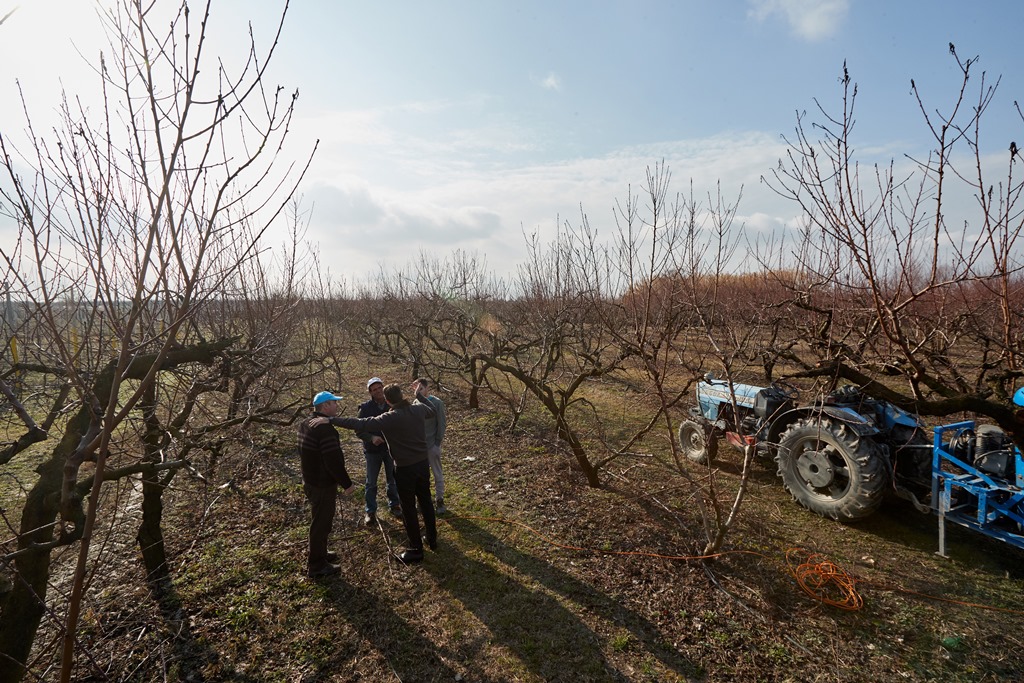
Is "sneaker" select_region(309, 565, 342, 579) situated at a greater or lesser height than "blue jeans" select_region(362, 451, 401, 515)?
lesser

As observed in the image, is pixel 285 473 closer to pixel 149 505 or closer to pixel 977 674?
pixel 149 505

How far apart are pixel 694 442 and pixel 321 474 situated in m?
5.02

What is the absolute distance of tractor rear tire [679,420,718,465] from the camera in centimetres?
646

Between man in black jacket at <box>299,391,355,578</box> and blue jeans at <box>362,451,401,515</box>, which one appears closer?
man in black jacket at <box>299,391,355,578</box>

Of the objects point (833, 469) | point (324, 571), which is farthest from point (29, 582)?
point (833, 469)

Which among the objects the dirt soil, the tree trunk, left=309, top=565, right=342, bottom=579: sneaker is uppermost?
the tree trunk

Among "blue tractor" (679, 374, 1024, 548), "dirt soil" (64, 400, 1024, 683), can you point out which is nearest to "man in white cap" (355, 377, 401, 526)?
"dirt soil" (64, 400, 1024, 683)

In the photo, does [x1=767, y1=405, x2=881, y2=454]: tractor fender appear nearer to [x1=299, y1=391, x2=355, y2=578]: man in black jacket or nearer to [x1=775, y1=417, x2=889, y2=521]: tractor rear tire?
[x1=775, y1=417, x2=889, y2=521]: tractor rear tire

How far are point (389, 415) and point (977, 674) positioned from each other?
4358mm

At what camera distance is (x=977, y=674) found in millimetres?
3014

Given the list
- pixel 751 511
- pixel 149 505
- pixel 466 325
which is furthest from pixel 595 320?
pixel 149 505

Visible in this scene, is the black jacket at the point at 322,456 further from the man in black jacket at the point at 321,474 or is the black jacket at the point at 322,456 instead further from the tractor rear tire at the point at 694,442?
the tractor rear tire at the point at 694,442

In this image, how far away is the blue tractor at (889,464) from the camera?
12.8 feet

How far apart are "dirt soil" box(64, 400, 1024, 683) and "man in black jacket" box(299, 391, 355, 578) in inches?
8.6
